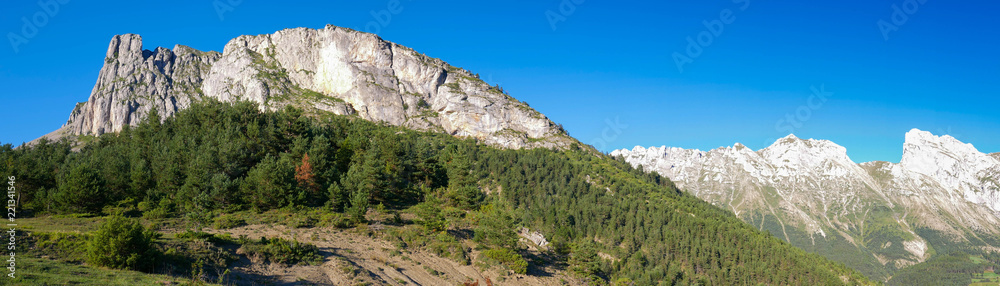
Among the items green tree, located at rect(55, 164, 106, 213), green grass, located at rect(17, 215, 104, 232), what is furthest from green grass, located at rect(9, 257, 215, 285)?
green tree, located at rect(55, 164, 106, 213)

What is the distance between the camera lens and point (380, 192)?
213 feet

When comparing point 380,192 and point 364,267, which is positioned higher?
point 380,192

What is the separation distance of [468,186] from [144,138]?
58421 mm

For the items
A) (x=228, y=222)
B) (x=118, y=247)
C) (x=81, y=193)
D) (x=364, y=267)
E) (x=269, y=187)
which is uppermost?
(x=269, y=187)

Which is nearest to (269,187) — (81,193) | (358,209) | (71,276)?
(358,209)

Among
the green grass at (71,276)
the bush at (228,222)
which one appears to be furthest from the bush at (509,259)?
the green grass at (71,276)

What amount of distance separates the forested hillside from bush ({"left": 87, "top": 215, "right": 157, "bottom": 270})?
50.9 feet

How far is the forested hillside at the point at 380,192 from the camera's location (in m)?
53.0

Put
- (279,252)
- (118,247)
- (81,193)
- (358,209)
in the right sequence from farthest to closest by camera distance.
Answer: (358,209)
(81,193)
(279,252)
(118,247)

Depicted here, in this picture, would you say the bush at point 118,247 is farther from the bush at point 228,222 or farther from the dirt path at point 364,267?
the bush at point 228,222

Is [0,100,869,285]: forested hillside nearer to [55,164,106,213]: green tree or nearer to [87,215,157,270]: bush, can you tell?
[55,164,106,213]: green tree

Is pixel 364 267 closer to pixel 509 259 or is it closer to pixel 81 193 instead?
pixel 509 259

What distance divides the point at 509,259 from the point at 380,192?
25967 mm

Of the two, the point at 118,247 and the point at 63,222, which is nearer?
the point at 118,247
